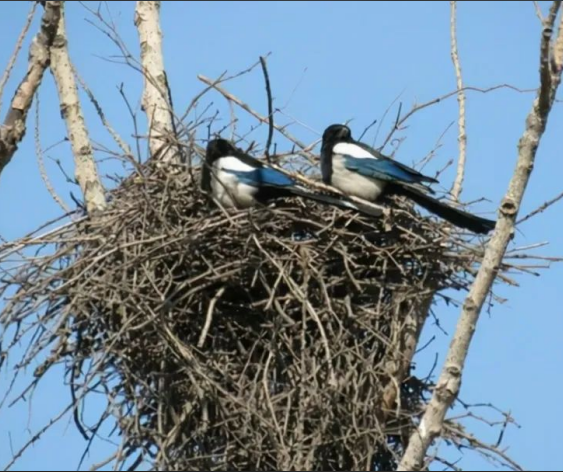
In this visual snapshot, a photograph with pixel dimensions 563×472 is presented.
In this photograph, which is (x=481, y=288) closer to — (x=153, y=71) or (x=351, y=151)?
(x=351, y=151)

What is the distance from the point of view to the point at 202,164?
5.45 meters

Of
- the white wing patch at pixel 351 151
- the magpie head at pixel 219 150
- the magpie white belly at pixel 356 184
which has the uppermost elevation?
the white wing patch at pixel 351 151

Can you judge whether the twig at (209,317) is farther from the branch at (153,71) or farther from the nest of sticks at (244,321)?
the branch at (153,71)

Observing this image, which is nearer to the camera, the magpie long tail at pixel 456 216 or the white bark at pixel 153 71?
the magpie long tail at pixel 456 216

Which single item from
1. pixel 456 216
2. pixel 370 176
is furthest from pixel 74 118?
pixel 456 216

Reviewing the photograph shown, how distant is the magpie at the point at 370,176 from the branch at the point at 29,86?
1.30m

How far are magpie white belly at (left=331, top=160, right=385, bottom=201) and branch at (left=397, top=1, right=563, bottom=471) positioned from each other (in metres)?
1.26

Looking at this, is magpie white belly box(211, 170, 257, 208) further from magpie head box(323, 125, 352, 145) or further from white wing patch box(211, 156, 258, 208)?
magpie head box(323, 125, 352, 145)

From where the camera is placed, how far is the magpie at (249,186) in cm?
534

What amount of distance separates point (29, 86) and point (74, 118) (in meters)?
0.85

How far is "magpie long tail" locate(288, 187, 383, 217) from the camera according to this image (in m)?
5.32

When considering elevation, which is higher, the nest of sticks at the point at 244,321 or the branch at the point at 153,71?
the branch at the point at 153,71

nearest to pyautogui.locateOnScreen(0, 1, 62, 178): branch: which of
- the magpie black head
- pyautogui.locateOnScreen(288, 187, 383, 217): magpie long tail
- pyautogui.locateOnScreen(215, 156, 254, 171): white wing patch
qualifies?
pyautogui.locateOnScreen(215, 156, 254, 171): white wing patch

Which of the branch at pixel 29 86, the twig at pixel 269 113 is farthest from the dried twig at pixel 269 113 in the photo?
the branch at pixel 29 86
